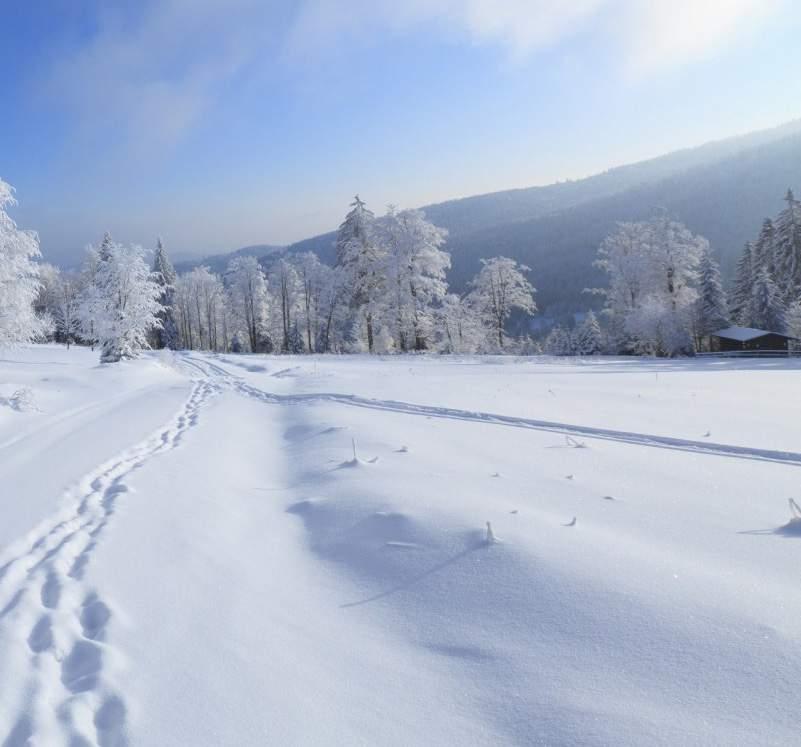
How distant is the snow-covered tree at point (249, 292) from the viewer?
5310cm

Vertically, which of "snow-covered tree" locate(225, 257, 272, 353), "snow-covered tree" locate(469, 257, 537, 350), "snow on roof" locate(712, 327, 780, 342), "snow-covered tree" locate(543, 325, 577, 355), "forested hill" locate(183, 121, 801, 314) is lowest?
"snow-covered tree" locate(543, 325, 577, 355)

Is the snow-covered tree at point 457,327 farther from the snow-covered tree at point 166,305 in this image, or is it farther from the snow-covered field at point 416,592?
the snow-covered tree at point 166,305

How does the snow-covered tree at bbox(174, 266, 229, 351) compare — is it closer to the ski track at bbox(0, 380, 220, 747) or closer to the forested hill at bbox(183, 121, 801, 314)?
the forested hill at bbox(183, 121, 801, 314)

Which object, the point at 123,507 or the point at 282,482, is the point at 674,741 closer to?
the point at 282,482

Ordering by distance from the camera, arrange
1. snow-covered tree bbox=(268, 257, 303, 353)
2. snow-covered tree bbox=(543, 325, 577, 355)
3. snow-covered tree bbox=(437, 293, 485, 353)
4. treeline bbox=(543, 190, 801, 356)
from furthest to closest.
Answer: snow-covered tree bbox=(268, 257, 303, 353)
snow-covered tree bbox=(543, 325, 577, 355)
snow-covered tree bbox=(437, 293, 485, 353)
treeline bbox=(543, 190, 801, 356)

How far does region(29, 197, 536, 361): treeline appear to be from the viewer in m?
30.0

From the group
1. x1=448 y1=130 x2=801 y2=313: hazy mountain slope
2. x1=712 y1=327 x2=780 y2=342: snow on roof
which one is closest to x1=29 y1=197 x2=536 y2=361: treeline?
x1=712 y1=327 x2=780 y2=342: snow on roof

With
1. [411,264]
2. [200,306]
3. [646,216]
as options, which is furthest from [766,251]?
[646,216]

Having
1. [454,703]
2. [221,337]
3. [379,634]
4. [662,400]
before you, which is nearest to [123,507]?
[379,634]

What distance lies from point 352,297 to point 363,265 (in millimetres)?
2349

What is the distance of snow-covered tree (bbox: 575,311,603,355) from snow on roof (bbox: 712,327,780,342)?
10.3m

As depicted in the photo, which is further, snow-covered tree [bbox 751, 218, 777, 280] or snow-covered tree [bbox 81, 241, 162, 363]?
snow-covered tree [bbox 751, 218, 777, 280]

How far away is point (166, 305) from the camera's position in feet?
208

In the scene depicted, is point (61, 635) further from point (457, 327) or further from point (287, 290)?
point (287, 290)
